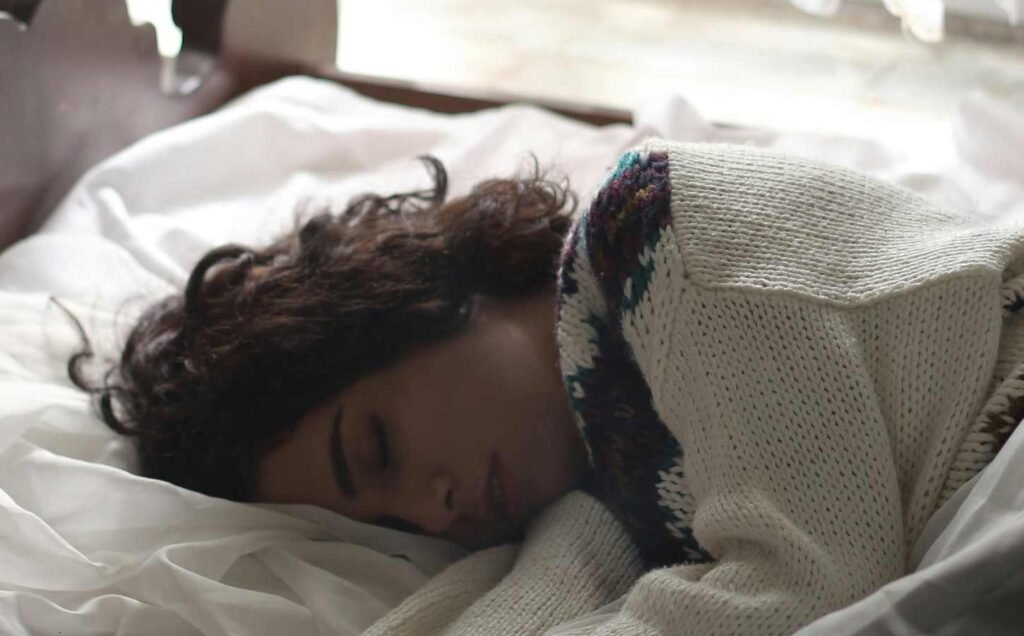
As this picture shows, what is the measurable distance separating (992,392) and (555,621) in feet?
0.97

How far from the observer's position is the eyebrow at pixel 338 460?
84 centimetres

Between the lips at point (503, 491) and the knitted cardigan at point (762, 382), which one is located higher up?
the knitted cardigan at point (762, 382)

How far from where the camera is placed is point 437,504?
0.82 meters

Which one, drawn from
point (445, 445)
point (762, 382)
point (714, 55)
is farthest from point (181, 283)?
point (714, 55)

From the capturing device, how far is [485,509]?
2.75 feet

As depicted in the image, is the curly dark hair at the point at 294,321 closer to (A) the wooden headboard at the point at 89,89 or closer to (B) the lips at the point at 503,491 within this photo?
(B) the lips at the point at 503,491

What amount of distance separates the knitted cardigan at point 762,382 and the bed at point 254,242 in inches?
1.8

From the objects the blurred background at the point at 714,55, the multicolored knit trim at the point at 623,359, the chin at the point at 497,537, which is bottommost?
the blurred background at the point at 714,55

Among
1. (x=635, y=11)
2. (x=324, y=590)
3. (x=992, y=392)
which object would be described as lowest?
(x=635, y=11)

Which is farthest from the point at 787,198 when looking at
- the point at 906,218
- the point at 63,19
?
the point at 63,19

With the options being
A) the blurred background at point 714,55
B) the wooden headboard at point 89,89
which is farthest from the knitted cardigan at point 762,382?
the blurred background at point 714,55

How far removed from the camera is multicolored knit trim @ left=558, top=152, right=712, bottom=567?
0.74 metres

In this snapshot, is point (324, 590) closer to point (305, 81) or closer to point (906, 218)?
point (906, 218)

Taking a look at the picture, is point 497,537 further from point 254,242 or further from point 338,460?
point 254,242
